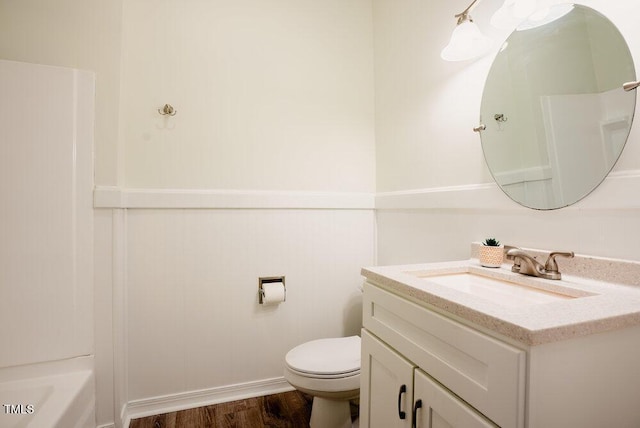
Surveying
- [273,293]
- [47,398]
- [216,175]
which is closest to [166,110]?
[216,175]

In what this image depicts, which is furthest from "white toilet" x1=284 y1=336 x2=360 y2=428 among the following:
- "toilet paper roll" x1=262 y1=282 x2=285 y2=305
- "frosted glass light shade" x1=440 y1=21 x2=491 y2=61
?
A: "frosted glass light shade" x1=440 y1=21 x2=491 y2=61

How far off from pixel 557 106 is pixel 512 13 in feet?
1.30

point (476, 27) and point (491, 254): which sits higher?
point (476, 27)

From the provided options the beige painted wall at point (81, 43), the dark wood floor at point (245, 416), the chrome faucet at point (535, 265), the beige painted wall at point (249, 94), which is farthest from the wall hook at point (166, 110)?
the chrome faucet at point (535, 265)

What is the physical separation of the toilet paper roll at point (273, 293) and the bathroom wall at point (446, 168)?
713mm

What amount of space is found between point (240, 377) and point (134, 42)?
1.96 m

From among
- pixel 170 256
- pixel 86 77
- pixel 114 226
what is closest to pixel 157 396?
pixel 170 256

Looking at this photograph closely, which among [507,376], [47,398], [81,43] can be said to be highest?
[81,43]

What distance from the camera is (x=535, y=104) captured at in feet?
3.48

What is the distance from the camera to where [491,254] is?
44.1 inches

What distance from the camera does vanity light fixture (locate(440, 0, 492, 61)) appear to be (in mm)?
1163

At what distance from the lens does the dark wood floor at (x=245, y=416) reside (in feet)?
5.09

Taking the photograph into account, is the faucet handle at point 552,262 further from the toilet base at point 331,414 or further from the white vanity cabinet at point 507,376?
the toilet base at point 331,414

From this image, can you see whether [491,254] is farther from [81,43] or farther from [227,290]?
[81,43]
